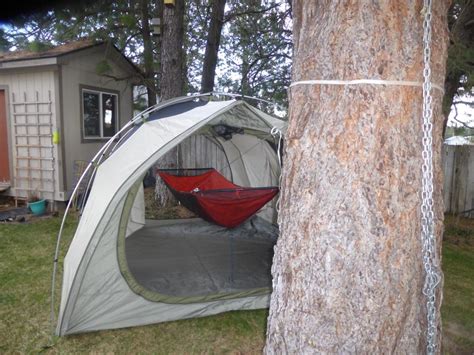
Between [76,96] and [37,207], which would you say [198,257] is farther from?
[76,96]

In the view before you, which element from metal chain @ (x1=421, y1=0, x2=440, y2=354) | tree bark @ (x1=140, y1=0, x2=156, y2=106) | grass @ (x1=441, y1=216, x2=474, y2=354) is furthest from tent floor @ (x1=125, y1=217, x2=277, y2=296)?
tree bark @ (x1=140, y1=0, x2=156, y2=106)

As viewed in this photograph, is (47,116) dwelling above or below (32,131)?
above

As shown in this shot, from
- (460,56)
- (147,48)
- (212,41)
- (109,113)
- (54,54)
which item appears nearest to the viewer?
(460,56)

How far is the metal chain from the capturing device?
4.13 ft

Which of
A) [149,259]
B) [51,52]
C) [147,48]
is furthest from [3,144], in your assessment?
[149,259]

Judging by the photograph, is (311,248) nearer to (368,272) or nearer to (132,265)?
(368,272)

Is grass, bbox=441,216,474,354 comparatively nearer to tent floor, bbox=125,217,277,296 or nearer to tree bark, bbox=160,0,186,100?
tent floor, bbox=125,217,277,296

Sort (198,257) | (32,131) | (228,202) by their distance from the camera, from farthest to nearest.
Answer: (32,131) < (198,257) < (228,202)

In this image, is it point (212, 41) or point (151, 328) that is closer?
point (151, 328)

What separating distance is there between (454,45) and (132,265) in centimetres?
Result: 380

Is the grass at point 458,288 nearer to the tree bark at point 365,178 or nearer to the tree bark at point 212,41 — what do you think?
the tree bark at point 365,178

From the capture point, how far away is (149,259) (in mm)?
3646

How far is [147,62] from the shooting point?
257 inches

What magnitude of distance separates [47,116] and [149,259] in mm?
3320
